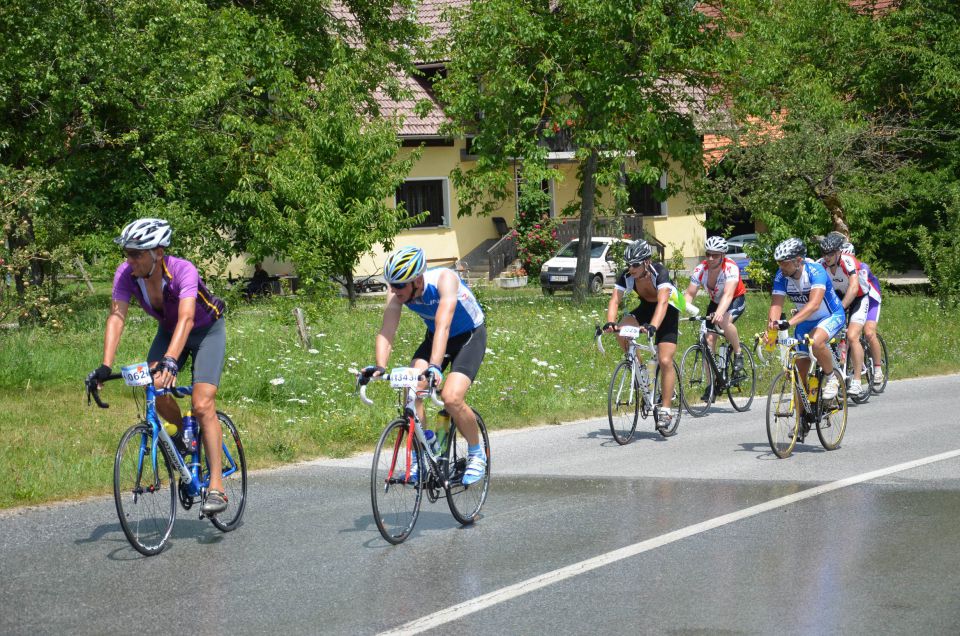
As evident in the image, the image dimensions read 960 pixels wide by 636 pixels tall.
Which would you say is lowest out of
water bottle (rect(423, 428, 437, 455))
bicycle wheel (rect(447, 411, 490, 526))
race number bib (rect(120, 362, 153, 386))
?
bicycle wheel (rect(447, 411, 490, 526))

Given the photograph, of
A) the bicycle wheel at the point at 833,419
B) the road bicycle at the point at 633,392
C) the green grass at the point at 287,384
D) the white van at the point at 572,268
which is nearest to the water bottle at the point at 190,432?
the green grass at the point at 287,384

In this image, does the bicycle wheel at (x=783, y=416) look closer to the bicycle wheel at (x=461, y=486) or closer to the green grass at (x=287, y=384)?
the green grass at (x=287, y=384)

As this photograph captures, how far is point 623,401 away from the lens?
1094cm

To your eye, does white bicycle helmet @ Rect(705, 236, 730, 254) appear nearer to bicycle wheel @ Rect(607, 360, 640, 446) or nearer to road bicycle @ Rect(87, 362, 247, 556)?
bicycle wheel @ Rect(607, 360, 640, 446)

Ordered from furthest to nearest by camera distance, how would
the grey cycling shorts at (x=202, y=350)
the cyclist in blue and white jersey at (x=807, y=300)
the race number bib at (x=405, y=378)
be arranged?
the cyclist in blue and white jersey at (x=807, y=300) < the grey cycling shorts at (x=202, y=350) < the race number bib at (x=405, y=378)

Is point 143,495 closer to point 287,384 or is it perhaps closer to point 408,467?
point 408,467

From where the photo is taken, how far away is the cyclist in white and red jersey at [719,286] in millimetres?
12430

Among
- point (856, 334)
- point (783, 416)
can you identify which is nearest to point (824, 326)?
point (783, 416)

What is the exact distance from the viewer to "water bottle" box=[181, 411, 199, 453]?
7.08m

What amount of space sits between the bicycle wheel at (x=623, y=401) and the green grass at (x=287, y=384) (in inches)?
59.6

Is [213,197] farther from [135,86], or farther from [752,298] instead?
[752,298]

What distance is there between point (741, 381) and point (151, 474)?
809 cm

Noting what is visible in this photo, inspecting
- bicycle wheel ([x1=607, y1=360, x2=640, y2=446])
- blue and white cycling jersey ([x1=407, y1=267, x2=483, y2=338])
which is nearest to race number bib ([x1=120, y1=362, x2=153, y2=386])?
blue and white cycling jersey ([x1=407, y1=267, x2=483, y2=338])

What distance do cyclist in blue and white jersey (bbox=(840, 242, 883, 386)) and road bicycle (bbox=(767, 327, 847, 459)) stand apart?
10.3 ft
